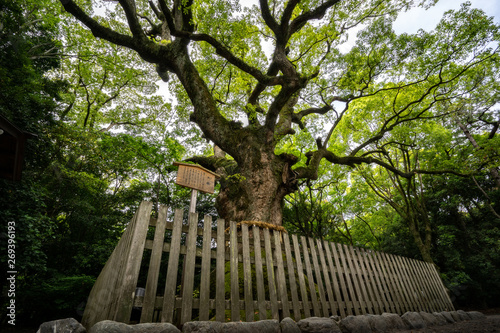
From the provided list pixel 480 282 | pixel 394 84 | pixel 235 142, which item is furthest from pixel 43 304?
pixel 480 282

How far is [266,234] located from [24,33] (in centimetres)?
1127

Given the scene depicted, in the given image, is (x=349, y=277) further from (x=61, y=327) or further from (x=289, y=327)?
(x=61, y=327)

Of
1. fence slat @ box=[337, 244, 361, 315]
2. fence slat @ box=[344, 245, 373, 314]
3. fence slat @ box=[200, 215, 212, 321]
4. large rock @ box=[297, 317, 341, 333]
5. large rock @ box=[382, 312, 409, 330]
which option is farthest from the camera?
fence slat @ box=[344, 245, 373, 314]

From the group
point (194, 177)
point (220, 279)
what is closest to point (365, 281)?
point (220, 279)

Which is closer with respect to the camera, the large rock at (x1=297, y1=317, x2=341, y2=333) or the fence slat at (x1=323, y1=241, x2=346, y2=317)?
the large rock at (x1=297, y1=317, x2=341, y2=333)

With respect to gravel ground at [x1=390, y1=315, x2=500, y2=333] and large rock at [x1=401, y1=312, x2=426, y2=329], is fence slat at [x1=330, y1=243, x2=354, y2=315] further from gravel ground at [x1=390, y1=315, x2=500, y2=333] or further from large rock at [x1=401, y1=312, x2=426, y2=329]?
large rock at [x1=401, y1=312, x2=426, y2=329]

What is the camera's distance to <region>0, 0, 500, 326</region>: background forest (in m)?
6.39

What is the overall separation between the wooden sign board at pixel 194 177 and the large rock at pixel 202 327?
227 cm

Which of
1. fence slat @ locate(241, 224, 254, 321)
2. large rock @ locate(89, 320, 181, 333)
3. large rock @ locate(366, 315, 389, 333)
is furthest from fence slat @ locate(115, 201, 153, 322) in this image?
large rock @ locate(366, 315, 389, 333)

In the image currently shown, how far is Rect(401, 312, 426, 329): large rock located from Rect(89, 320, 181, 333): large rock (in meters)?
3.45

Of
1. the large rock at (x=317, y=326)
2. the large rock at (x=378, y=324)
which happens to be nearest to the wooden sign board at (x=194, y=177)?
→ the large rock at (x=317, y=326)

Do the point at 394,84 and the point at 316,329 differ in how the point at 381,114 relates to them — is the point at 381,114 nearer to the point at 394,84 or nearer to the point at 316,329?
the point at 394,84

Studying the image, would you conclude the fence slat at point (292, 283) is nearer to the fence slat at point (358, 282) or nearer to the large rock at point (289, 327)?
the large rock at point (289, 327)

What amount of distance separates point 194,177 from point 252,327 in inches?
100
